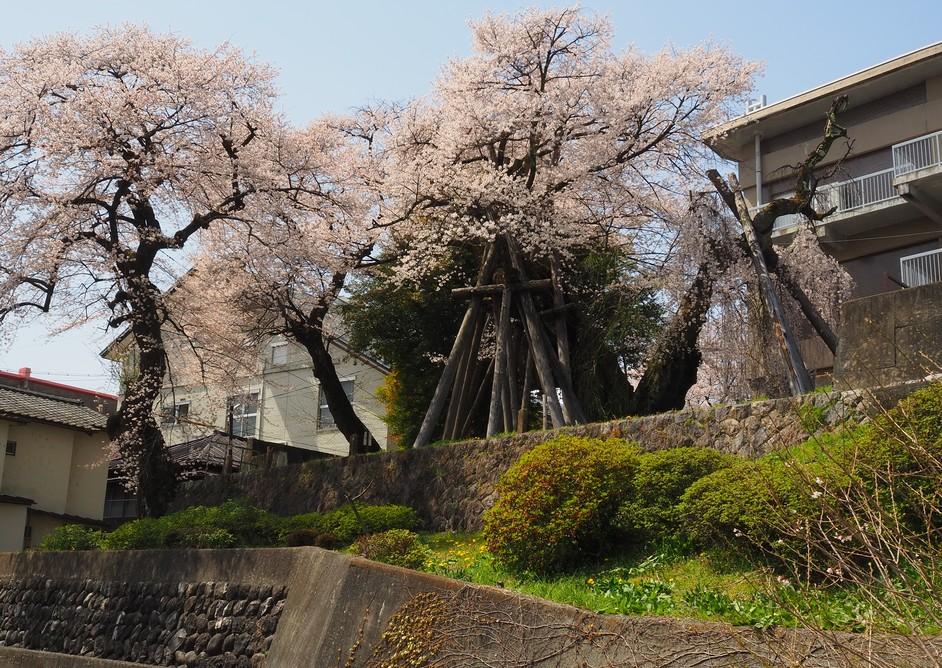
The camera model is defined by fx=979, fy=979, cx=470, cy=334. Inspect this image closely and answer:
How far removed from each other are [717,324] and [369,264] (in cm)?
882

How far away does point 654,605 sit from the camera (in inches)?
319

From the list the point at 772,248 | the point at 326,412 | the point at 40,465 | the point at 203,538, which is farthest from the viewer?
the point at 326,412

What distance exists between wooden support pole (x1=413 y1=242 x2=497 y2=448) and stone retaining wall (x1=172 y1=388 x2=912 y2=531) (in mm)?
1369

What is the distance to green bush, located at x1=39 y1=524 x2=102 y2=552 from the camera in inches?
587

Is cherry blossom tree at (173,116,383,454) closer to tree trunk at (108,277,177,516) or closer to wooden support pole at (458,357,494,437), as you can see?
tree trunk at (108,277,177,516)

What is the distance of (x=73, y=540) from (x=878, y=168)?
18459 mm

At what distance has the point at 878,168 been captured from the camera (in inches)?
882

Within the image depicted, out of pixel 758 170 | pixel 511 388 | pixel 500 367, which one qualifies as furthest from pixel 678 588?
pixel 758 170

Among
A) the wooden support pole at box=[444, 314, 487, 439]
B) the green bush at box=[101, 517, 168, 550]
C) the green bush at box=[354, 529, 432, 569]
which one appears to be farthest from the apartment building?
the green bush at box=[101, 517, 168, 550]

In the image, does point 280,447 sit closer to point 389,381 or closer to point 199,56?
point 389,381

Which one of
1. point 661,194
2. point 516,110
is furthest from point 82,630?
point 661,194

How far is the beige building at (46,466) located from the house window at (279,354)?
7792mm

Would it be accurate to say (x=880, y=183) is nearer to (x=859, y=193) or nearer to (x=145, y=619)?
(x=859, y=193)

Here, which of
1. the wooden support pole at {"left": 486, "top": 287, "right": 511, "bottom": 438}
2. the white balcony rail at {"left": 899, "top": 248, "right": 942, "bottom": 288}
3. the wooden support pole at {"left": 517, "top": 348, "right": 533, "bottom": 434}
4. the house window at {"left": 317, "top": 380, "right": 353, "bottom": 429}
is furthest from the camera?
the house window at {"left": 317, "top": 380, "right": 353, "bottom": 429}
